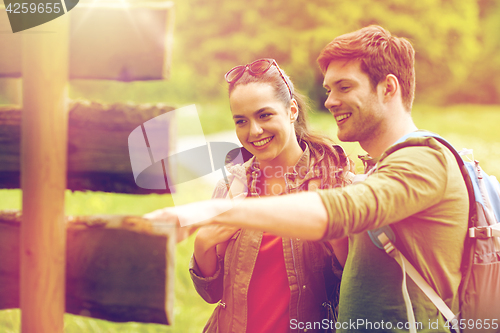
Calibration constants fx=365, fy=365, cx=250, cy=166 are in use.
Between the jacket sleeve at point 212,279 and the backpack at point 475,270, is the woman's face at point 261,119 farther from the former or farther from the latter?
the backpack at point 475,270

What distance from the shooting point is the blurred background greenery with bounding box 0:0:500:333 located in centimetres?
734

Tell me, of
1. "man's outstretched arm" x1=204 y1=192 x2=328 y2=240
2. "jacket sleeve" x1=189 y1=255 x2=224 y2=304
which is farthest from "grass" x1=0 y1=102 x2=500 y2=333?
"man's outstretched arm" x1=204 y1=192 x2=328 y2=240

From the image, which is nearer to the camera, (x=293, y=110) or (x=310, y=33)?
(x=293, y=110)

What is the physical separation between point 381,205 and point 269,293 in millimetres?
682

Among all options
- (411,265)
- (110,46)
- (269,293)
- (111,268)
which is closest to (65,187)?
(111,268)

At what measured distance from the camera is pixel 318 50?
24.9 ft

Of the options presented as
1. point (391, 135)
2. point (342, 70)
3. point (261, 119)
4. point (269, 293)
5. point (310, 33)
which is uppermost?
point (310, 33)

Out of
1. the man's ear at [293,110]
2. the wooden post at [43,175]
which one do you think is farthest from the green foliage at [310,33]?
the wooden post at [43,175]

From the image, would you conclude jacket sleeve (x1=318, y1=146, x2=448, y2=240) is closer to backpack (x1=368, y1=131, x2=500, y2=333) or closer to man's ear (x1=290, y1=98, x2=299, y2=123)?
backpack (x1=368, y1=131, x2=500, y2=333)

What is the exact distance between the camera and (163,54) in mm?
1377

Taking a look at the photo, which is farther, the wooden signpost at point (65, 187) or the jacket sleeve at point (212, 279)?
the jacket sleeve at point (212, 279)

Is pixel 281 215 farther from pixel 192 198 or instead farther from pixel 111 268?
pixel 192 198

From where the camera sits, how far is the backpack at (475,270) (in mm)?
1048

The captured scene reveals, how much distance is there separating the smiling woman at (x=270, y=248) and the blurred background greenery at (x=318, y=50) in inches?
201
